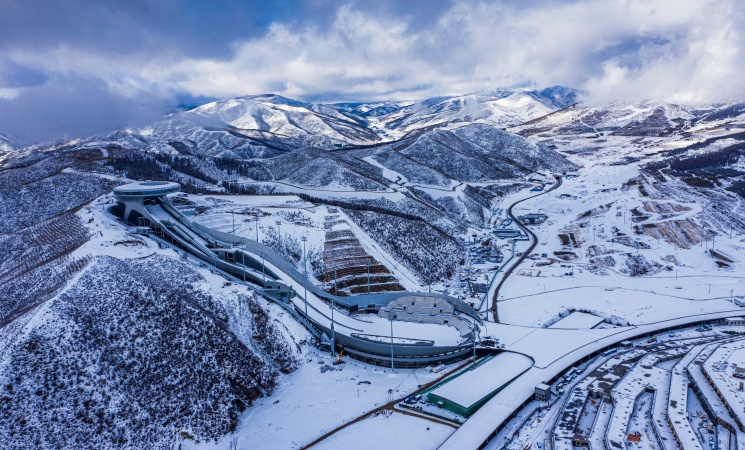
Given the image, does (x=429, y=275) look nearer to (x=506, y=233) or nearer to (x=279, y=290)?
(x=279, y=290)

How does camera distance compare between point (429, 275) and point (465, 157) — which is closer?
point (429, 275)

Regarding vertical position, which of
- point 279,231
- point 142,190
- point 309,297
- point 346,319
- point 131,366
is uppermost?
point 142,190

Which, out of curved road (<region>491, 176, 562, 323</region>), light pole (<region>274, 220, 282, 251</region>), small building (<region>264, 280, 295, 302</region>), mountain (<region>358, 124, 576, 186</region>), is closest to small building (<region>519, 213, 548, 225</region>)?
curved road (<region>491, 176, 562, 323</region>)

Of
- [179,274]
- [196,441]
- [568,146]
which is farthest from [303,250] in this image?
[568,146]

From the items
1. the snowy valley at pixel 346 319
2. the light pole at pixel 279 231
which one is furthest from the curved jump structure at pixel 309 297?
the light pole at pixel 279 231

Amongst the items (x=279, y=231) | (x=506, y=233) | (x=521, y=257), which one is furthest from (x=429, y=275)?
(x=506, y=233)

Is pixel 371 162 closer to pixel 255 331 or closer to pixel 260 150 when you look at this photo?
pixel 260 150
